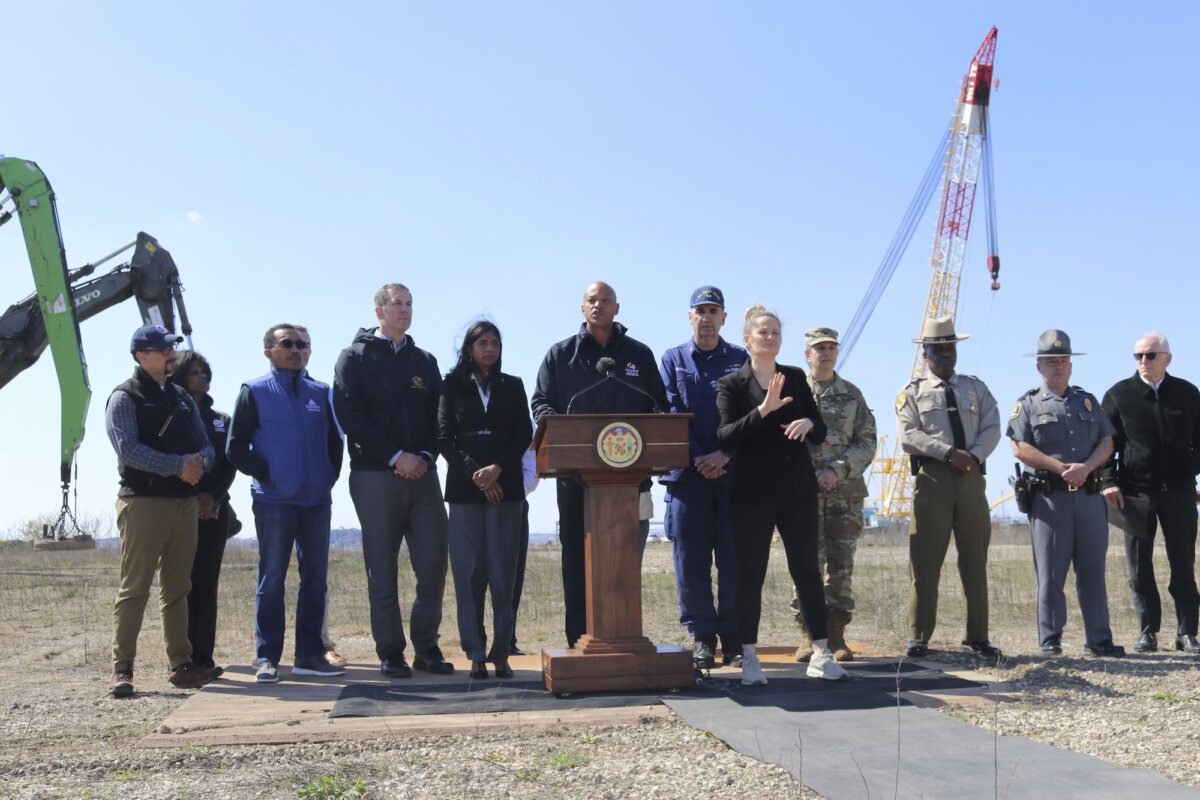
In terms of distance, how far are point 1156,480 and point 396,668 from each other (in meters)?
4.90

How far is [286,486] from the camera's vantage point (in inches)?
225

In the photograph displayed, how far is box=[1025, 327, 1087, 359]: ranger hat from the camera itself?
260 inches

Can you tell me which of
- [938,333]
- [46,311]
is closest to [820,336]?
[938,333]

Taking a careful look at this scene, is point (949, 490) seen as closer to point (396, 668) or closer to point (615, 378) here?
point (615, 378)

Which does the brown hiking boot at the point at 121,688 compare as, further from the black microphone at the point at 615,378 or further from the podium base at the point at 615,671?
the black microphone at the point at 615,378

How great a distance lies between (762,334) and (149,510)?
3430 millimetres

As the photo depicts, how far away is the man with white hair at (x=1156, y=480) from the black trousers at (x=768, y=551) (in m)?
2.81

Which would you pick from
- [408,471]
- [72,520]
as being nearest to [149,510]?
[408,471]

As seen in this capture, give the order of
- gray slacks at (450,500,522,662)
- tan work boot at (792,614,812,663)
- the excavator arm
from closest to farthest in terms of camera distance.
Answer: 1. gray slacks at (450,500,522,662)
2. tan work boot at (792,614,812,663)
3. the excavator arm

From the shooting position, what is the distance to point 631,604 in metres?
4.82

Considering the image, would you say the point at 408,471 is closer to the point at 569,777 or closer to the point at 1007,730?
the point at 569,777

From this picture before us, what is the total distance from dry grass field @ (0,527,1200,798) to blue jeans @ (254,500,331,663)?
1.95ft

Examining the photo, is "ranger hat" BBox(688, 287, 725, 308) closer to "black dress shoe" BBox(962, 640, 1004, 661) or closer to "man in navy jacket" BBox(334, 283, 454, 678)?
"man in navy jacket" BBox(334, 283, 454, 678)

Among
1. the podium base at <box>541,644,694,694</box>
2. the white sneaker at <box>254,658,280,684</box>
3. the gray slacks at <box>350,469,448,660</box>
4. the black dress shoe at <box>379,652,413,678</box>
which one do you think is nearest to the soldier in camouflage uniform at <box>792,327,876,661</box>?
the podium base at <box>541,644,694,694</box>
